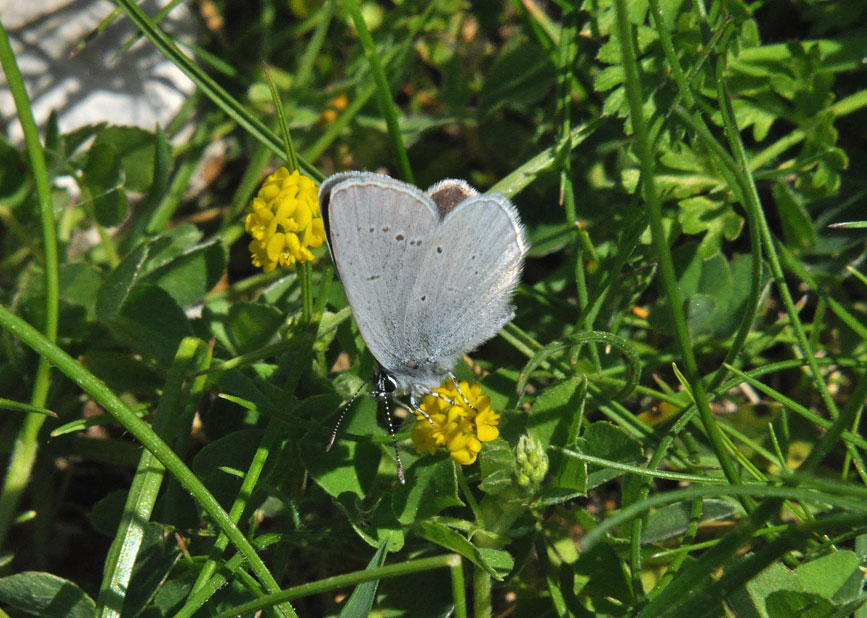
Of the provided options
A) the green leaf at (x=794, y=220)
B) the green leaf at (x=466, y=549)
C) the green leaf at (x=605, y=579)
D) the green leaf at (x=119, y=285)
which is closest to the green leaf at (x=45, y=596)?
the green leaf at (x=119, y=285)

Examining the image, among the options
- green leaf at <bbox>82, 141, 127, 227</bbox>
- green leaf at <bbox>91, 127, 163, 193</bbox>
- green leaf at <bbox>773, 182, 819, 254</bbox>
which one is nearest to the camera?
green leaf at <bbox>773, 182, 819, 254</bbox>

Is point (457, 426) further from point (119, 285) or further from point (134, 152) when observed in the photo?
point (134, 152)

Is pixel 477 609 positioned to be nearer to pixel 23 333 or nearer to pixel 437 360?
pixel 437 360

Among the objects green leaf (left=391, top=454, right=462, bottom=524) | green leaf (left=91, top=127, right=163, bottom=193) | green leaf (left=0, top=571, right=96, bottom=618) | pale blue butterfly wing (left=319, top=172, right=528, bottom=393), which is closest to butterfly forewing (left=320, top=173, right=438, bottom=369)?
pale blue butterfly wing (left=319, top=172, right=528, bottom=393)

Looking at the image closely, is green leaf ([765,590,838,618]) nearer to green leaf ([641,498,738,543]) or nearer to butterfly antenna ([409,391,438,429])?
green leaf ([641,498,738,543])

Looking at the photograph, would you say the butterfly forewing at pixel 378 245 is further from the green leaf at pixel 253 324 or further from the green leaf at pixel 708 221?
the green leaf at pixel 708 221

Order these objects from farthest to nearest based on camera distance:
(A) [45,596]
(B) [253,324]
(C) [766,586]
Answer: (B) [253,324] → (A) [45,596] → (C) [766,586]

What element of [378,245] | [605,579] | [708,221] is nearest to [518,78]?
[708,221]
